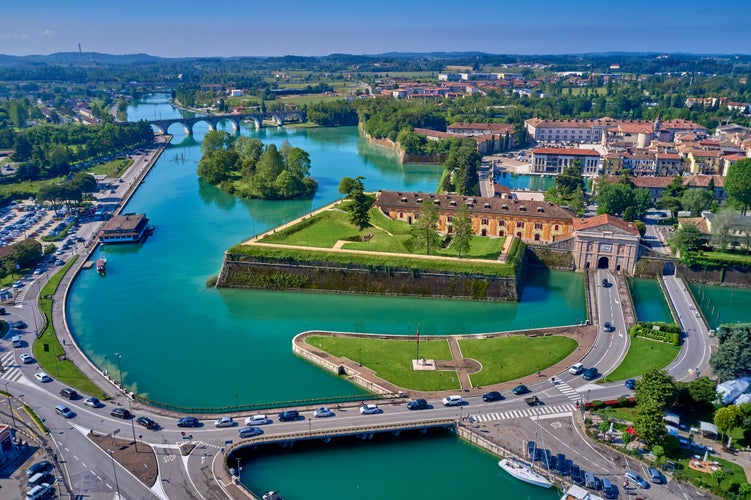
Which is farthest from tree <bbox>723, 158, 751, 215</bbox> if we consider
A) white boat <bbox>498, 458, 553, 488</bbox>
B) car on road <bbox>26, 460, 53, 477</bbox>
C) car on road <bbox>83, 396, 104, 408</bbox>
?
car on road <bbox>26, 460, 53, 477</bbox>

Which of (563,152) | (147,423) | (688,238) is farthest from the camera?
(563,152)

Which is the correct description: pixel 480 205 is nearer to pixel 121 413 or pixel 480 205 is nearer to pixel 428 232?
pixel 428 232

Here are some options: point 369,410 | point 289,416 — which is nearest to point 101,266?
point 289,416

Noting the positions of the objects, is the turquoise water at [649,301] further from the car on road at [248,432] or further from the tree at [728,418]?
the car on road at [248,432]

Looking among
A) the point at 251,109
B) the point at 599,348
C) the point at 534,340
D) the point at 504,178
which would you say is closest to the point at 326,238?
the point at 534,340

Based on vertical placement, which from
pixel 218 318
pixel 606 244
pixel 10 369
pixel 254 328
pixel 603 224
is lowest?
pixel 254 328

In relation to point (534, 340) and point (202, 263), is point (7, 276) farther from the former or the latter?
point (534, 340)
